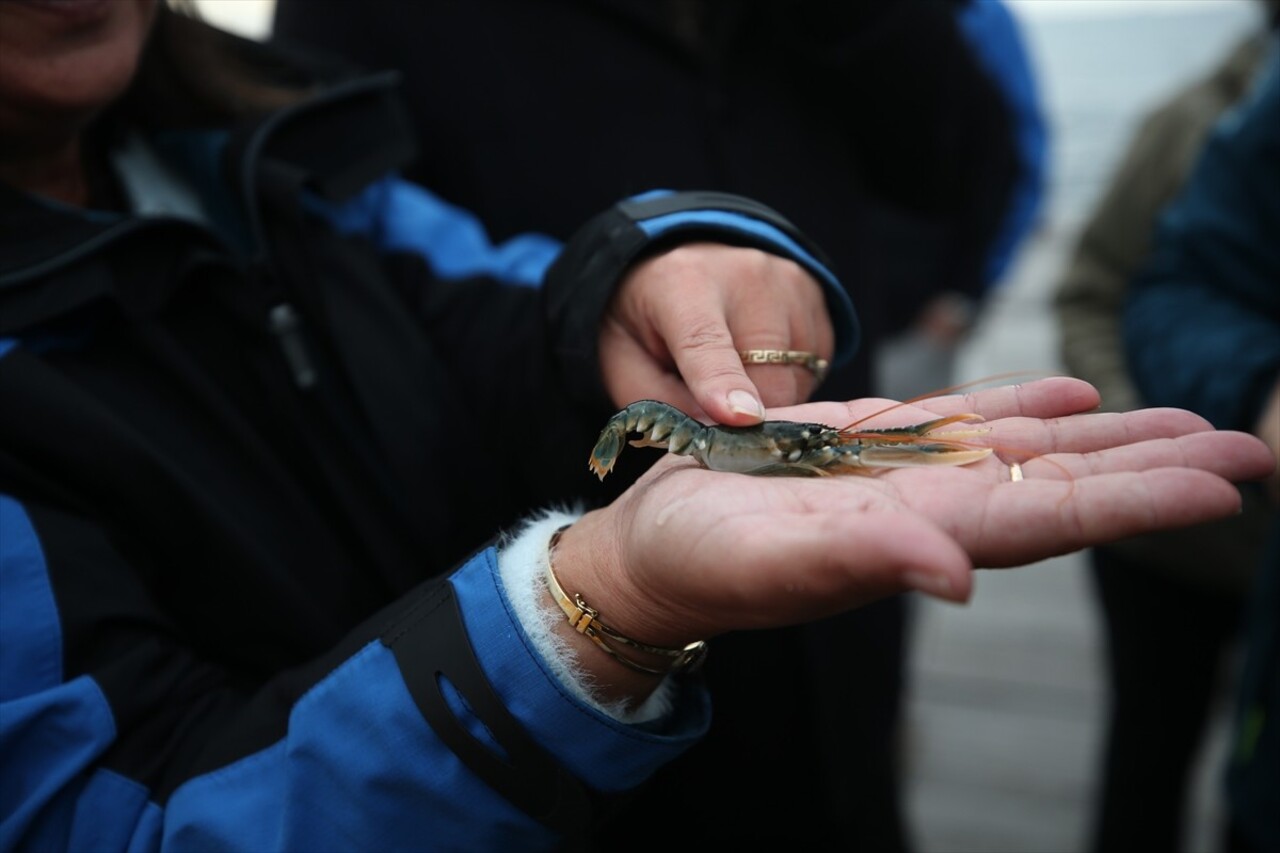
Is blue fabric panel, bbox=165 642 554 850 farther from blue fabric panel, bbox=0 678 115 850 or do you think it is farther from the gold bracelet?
the gold bracelet

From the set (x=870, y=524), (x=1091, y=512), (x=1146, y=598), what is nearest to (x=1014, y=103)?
(x=1146, y=598)

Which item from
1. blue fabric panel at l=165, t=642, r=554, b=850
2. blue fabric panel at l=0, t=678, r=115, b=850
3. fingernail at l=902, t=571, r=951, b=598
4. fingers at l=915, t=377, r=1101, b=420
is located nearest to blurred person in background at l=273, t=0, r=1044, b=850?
fingers at l=915, t=377, r=1101, b=420

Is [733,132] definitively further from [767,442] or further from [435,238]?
[767,442]

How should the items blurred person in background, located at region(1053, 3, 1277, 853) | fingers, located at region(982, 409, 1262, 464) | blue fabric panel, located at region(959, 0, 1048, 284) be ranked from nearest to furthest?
fingers, located at region(982, 409, 1262, 464), blurred person in background, located at region(1053, 3, 1277, 853), blue fabric panel, located at region(959, 0, 1048, 284)

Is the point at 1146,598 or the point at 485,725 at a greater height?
the point at 485,725

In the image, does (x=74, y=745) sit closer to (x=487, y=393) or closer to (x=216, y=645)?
(x=216, y=645)
